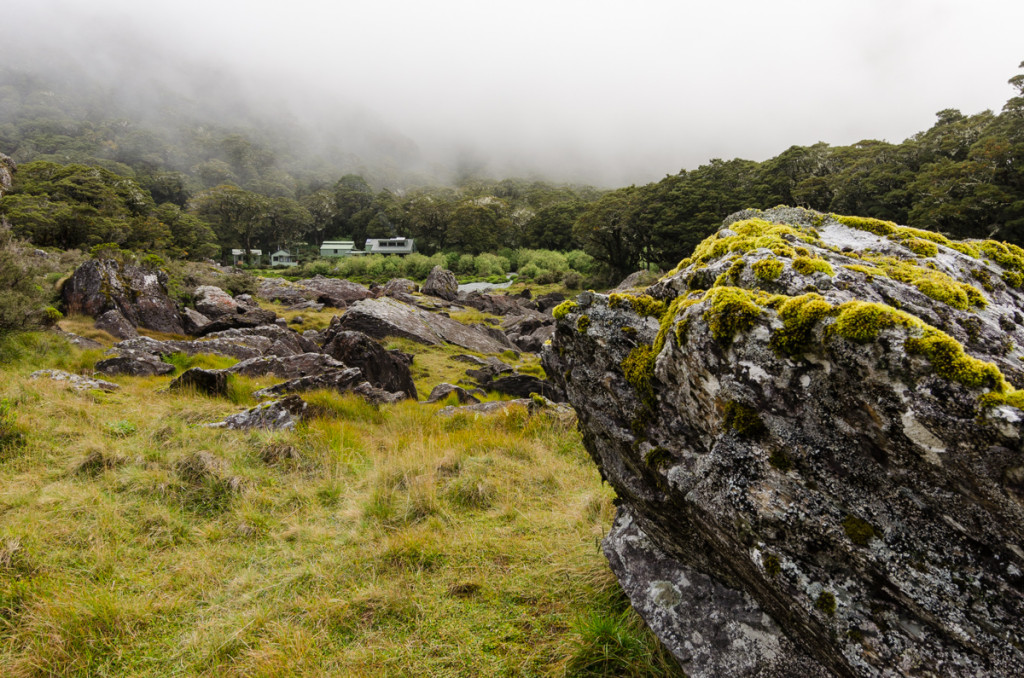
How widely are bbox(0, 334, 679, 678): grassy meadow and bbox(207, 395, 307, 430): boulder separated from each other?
16.9 inches

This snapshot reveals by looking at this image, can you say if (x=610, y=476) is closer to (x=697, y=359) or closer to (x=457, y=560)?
(x=697, y=359)

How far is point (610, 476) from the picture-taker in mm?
4188

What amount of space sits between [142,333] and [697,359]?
77.3 feet

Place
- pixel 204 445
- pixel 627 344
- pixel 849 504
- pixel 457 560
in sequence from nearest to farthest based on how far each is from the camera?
pixel 849 504, pixel 627 344, pixel 457 560, pixel 204 445

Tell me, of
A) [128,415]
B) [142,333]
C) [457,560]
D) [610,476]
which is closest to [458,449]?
[457,560]

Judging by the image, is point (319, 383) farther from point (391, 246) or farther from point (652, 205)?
point (391, 246)

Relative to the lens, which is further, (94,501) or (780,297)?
(94,501)

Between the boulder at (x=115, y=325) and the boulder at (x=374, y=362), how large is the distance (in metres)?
8.47

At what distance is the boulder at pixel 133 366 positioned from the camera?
12.3 meters

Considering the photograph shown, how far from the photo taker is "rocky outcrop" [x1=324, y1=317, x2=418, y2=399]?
1638 centimetres

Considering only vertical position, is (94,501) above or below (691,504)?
below

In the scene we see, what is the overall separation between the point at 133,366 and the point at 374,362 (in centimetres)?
673

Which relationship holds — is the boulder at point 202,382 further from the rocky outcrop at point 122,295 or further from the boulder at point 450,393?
the rocky outcrop at point 122,295

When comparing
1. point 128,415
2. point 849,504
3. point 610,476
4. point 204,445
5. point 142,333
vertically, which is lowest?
point 142,333
